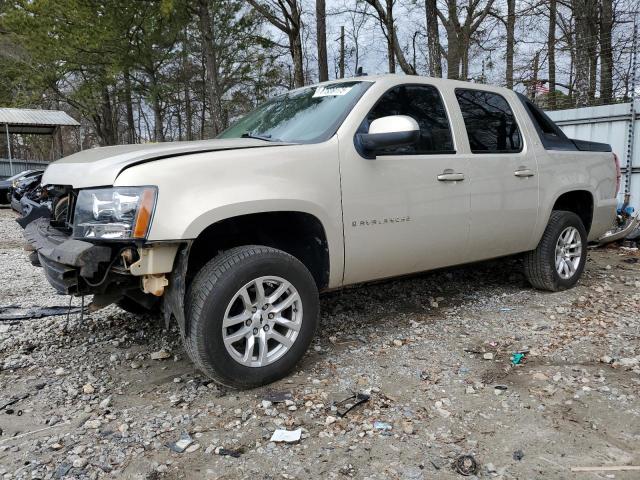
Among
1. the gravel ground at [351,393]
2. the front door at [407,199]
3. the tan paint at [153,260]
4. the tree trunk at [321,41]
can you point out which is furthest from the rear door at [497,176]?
the tree trunk at [321,41]

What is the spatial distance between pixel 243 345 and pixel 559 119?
8.57m

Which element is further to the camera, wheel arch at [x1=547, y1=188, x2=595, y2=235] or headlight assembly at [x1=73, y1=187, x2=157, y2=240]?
wheel arch at [x1=547, y1=188, x2=595, y2=235]

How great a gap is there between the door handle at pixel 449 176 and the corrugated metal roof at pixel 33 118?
21.4 metres

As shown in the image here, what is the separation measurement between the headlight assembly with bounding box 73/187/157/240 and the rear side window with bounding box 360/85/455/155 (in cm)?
167

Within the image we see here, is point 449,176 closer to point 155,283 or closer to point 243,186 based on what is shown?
point 243,186

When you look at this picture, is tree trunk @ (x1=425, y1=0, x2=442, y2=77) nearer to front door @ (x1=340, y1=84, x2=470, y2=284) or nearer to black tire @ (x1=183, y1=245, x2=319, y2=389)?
front door @ (x1=340, y1=84, x2=470, y2=284)

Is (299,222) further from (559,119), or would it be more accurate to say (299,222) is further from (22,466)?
(559,119)

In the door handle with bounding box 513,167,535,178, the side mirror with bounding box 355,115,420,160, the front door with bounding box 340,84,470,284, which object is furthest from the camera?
the door handle with bounding box 513,167,535,178

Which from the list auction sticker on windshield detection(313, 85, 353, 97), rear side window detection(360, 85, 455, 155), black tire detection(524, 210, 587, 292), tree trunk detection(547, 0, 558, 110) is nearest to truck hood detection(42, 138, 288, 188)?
auction sticker on windshield detection(313, 85, 353, 97)

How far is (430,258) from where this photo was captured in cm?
385

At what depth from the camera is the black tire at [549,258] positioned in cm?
478

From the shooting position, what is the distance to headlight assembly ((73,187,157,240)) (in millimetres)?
2537

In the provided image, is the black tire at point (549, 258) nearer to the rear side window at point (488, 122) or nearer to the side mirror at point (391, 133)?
the rear side window at point (488, 122)

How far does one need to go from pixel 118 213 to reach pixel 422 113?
7.67ft
